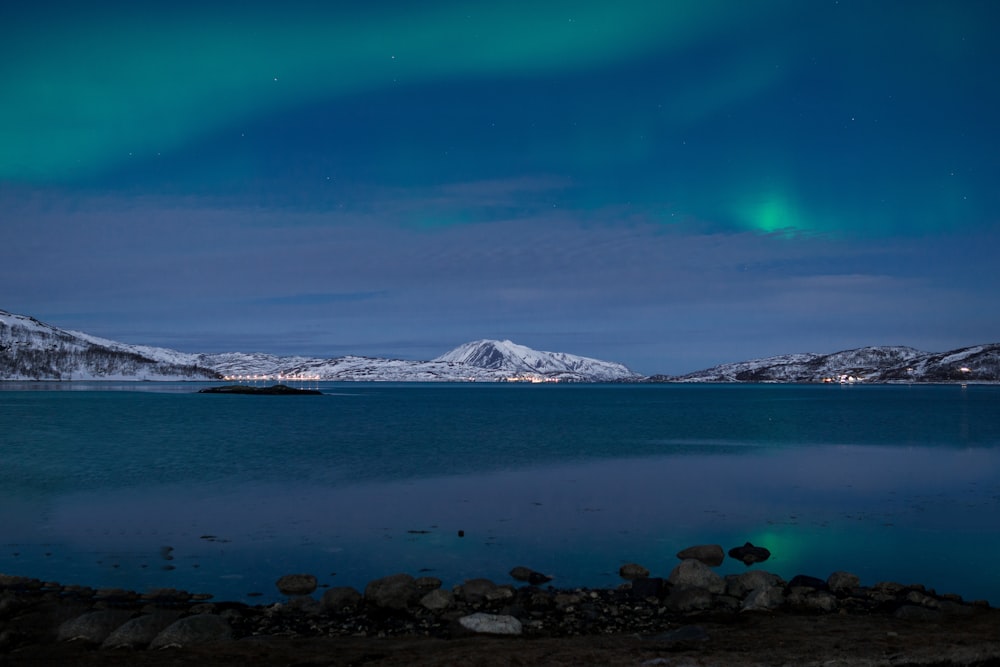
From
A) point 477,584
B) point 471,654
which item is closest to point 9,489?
point 477,584

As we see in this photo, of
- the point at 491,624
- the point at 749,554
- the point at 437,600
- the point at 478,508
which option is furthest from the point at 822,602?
the point at 478,508

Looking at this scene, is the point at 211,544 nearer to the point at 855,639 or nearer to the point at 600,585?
the point at 600,585

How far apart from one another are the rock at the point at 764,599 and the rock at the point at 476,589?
580cm

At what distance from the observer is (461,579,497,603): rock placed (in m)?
16.8

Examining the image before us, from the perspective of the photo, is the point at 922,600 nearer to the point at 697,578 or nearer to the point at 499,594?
the point at 697,578

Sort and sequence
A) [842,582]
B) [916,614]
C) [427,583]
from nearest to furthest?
[916,614]
[842,582]
[427,583]

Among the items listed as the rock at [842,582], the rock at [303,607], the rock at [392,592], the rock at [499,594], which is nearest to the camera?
the rock at [303,607]

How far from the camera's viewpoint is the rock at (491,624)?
1416 cm

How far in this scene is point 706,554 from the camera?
21.8 m

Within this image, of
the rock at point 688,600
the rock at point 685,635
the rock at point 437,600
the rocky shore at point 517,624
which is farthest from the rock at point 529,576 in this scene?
the rock at point 685,635

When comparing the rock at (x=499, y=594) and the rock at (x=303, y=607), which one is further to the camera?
the rock at (x=499, y=594)

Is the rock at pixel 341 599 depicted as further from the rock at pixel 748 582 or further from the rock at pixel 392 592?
the rock at pixel 748 582

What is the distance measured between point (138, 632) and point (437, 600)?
6.10 meters

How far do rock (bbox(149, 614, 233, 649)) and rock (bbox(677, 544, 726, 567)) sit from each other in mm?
13687
